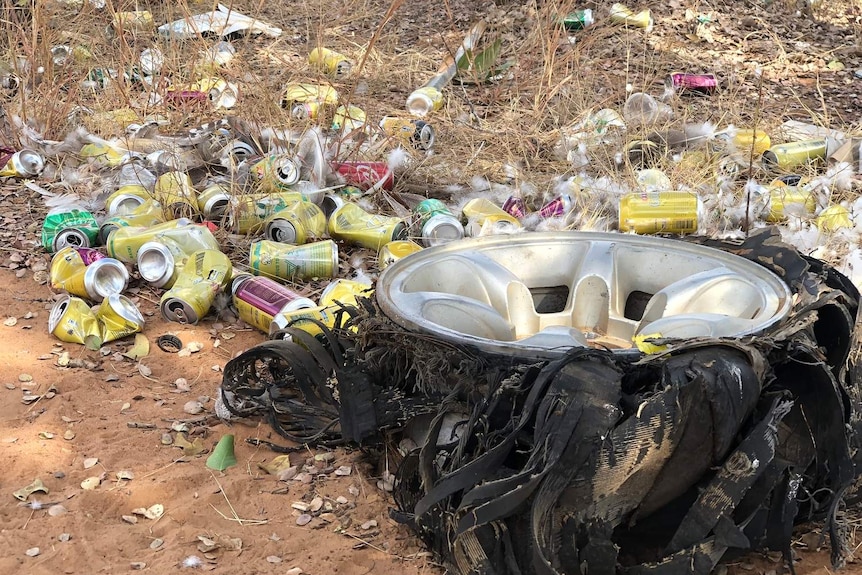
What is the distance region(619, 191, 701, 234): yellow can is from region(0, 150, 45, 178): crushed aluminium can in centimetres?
278

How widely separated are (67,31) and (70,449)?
350 centimetres

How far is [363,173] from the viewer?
373cm

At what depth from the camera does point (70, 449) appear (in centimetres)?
231

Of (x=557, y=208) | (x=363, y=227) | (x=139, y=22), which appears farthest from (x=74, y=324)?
(x=139, y=22)

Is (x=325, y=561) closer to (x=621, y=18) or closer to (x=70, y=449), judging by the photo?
(x=70, y=449)

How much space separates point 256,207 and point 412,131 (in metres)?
1.04

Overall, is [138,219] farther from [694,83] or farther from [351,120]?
[694,83]

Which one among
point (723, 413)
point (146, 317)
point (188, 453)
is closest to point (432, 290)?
point (188, 453)

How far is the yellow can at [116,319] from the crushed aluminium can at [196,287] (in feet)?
0.43

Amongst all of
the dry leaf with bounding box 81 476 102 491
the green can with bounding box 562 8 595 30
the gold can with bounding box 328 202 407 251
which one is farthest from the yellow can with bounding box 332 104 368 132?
the dry leaf with bounding box 81 476 102 491

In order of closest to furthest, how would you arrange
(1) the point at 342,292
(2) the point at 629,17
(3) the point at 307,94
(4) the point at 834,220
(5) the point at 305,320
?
1. (5) the point at 305,320
2. (1) the point at 342,292
3. (4) the point at 834,220
4. (3) the point at 307,94
5. (2) the point at 629,17

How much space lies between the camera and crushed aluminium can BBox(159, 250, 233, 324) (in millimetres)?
2979

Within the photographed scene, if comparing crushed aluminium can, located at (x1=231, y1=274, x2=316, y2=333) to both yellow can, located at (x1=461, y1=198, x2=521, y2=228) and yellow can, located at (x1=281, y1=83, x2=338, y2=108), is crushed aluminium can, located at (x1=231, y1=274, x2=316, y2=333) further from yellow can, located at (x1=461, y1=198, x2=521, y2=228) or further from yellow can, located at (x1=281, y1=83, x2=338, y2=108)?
yellow can, located at (x1=281, y1=83, x2=338, y2=108)

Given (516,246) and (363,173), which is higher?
(516,246)
